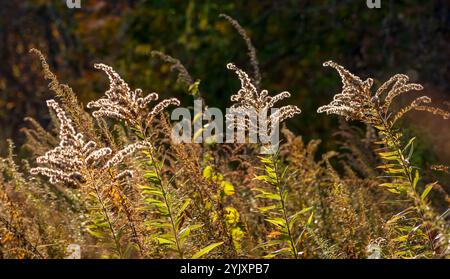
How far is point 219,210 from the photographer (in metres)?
3.96

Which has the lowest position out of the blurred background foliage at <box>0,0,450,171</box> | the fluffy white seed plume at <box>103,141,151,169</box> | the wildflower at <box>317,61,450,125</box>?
the blurred background foliage at <box>0,0,450,171</box>

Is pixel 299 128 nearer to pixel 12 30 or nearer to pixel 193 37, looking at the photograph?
pixel 193 37

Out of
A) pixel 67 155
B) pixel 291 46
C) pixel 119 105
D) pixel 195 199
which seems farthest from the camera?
pixel 291 46

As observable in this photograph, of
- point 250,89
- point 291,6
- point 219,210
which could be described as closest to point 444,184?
point 219,210

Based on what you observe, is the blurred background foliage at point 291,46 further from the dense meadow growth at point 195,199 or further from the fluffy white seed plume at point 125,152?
the fluffy white seed plume at point 125,152

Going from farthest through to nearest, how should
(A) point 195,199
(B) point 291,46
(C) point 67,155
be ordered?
(B) point 291,46
(A) point 195,199
(C) point 67,155

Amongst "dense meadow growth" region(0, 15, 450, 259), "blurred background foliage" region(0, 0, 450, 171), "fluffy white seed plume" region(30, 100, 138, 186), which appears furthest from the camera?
"blurred background foliage" region(0, 0, 450, 171)

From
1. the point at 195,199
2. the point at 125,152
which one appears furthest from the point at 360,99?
the point at 195,199

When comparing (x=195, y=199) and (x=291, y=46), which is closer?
(x=195, y=199)

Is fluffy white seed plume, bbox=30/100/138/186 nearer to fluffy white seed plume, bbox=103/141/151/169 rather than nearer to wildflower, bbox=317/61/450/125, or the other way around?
fluffy white seed plume, bbox=103/141/151/169

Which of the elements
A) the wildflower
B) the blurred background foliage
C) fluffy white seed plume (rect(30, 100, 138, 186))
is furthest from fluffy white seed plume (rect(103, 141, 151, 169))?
the blurred background foliage

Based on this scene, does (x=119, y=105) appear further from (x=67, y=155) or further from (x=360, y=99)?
(x=360, y=99)

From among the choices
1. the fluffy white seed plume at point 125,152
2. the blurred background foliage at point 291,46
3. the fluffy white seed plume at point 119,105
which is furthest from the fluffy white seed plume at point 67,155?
the blurred background foliage at point 291,46
